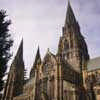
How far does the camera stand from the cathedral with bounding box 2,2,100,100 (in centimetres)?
2427

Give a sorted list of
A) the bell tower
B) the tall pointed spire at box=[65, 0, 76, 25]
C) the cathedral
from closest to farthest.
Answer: the cathedral → the bell tower → the tall pointed spire at box=[65, 0, 76, 25]

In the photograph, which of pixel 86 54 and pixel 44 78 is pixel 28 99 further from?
pixel 86 54

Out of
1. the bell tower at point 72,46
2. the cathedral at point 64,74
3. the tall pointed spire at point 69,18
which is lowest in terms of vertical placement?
the cathedral at point 64,74

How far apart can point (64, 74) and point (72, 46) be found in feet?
47.0

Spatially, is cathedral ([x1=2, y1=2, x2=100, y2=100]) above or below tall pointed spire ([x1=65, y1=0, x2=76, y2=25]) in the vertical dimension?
below

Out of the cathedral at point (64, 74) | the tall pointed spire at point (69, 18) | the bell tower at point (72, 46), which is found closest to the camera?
the cathedral at point (64, 74)

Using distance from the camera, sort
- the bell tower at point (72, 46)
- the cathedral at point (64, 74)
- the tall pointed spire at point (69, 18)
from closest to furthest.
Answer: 1. the cathedral at point (64, 74)
2. the bell tower at point (72, 46)
3. the tall pointed spire at point (69, 18)

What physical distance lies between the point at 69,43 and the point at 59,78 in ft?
57.6

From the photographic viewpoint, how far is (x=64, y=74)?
2767cm

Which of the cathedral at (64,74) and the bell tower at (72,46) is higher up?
the bell tower at (72,46)

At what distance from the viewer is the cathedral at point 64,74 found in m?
24.3

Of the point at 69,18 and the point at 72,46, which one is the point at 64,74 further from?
the point at 69,18

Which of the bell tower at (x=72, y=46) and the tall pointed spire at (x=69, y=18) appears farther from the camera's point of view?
the tall pointed spire at (x=69, y=18)

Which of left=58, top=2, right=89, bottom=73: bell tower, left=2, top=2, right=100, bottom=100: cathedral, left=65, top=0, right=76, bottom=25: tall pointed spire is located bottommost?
left=2, top=2, right=100, bottom=100: cathedral
